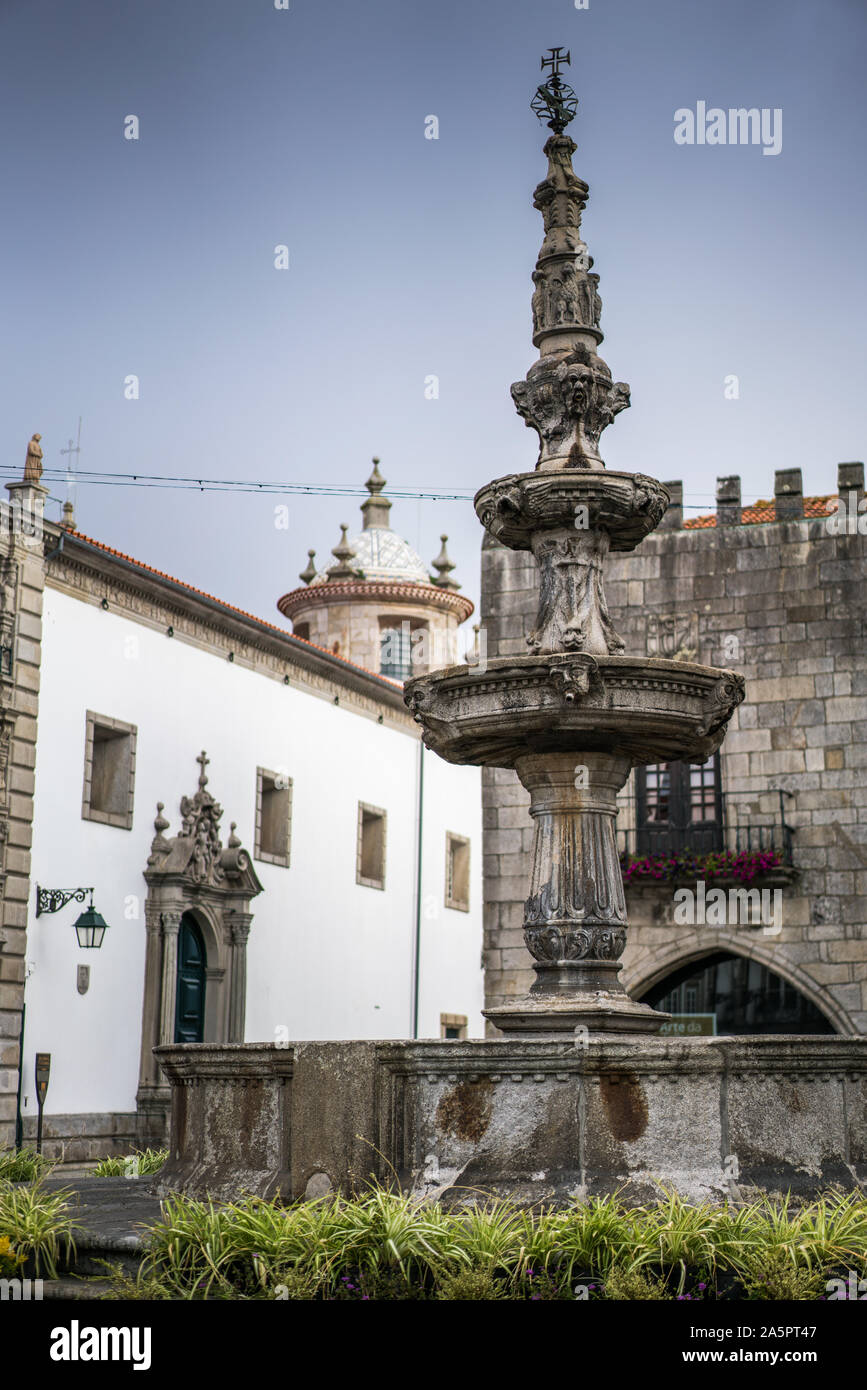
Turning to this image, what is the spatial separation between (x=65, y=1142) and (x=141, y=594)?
724 centimetres

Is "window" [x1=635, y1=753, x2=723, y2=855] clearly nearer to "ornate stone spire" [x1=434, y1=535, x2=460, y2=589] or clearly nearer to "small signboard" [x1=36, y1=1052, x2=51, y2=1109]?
"small signboard" [x1=36, y1=1052, x2=51, y2=1109]

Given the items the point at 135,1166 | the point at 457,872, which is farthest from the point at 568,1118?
the point at 457,872

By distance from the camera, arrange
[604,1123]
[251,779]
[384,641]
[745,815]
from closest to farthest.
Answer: [604,1123] → [745,815] → [251,779] → [384,641]

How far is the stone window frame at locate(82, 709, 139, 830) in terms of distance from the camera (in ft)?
69.7

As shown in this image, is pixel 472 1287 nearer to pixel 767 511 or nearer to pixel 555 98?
pixel 555 98

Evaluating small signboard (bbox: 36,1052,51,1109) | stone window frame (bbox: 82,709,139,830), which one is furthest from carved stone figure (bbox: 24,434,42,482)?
small signboard (bbox: 36,1052,51,1109)

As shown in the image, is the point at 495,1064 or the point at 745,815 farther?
the point at 745,815

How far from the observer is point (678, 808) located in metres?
20.7

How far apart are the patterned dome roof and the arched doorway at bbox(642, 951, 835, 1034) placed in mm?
15686

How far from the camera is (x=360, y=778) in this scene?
2933 cm

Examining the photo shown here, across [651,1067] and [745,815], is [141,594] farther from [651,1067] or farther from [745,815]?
[651,1067]

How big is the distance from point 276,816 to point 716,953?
28.1ft
